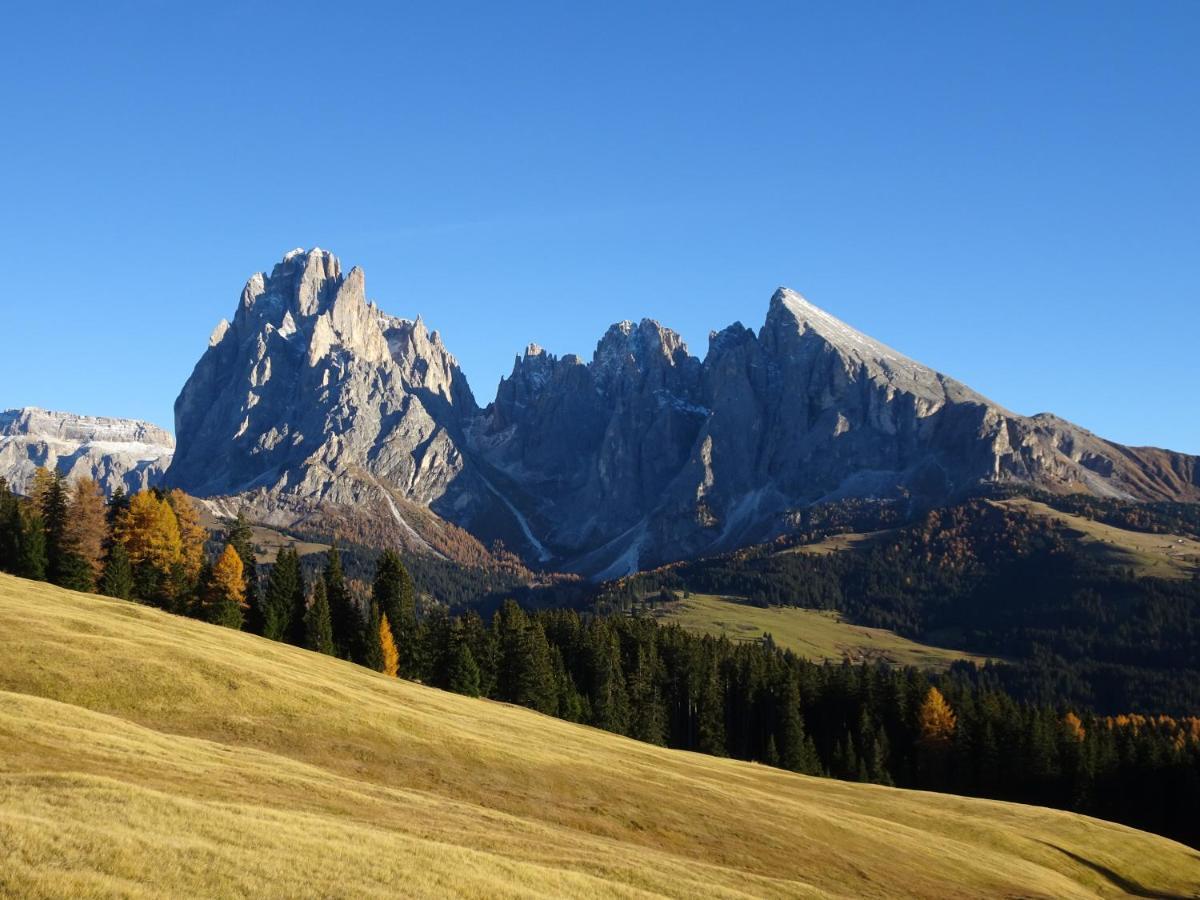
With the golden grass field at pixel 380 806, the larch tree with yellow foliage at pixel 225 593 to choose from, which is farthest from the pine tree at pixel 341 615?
the golden grass field at pixel 380 806

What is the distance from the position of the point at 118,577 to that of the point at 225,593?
10.4 metres

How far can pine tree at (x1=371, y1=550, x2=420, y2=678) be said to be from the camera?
115m

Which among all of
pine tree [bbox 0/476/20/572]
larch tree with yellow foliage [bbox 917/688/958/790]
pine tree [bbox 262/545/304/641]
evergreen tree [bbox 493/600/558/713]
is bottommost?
larch tree with yellow foliage [bbox 917/688/958/790]

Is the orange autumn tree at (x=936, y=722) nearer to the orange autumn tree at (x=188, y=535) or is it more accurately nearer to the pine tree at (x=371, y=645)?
the pine tree at (x=371, y=645)

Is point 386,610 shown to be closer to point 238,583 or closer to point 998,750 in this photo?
point 238,583

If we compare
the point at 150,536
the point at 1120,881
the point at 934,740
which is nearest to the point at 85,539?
the point at 150,536

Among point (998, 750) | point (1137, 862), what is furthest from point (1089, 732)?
point (1137, 862)

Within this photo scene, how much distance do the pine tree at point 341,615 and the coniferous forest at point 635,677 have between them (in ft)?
0.80

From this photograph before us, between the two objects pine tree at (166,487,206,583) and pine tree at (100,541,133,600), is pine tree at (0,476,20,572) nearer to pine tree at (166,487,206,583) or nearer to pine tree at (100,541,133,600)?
pine tree at (100,541,133,600)

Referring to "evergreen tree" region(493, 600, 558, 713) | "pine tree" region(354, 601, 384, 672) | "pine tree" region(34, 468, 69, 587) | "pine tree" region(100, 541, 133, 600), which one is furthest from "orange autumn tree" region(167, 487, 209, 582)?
"evergreen tree" region(493, 600, 558, 713)

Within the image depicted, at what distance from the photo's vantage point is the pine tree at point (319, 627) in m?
105

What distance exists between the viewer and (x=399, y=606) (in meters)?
120

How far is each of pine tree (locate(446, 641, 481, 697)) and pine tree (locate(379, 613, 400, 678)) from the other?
6.57 metres

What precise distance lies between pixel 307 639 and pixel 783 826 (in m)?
66.2
